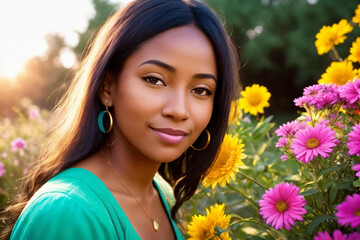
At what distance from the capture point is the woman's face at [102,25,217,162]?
119 cm

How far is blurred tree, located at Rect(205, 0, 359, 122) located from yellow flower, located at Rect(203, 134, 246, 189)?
36.7 feet

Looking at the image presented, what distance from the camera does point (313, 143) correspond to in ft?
3.46

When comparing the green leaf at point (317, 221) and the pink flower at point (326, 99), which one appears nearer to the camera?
the green leaf at point (317, 221)

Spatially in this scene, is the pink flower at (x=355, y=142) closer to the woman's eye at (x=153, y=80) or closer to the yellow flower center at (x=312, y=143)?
the yellow flower center at (x=312, y=143)

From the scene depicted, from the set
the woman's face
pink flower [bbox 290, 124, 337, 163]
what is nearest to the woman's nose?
the woman's face

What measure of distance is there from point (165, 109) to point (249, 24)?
48.0 feet

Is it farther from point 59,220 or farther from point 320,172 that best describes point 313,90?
point 59,220

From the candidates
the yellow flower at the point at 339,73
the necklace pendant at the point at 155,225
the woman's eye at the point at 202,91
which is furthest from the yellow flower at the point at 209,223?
the yellow flower at the point at 339,73

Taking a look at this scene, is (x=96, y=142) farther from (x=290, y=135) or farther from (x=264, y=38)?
(x=264, y=38)

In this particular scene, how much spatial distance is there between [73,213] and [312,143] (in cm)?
66

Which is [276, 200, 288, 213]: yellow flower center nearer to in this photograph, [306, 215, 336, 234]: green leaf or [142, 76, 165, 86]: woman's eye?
[306, 215, 336, 234]: green leaf

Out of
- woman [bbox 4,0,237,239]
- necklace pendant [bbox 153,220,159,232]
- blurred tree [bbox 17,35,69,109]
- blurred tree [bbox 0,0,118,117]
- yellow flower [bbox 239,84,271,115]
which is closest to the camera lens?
woman [bbox 4,0,237,239]

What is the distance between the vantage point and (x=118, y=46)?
4.13 ft

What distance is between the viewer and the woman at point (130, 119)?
109cm
